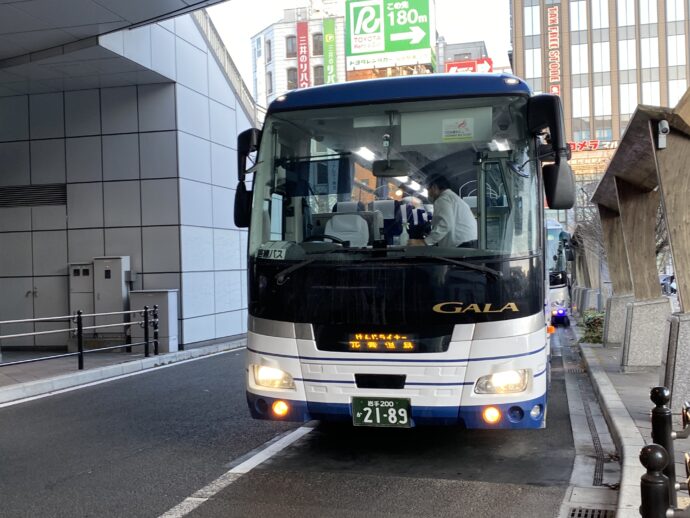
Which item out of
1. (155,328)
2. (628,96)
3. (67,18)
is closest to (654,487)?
(155,328)

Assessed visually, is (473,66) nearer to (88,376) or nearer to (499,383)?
(88,376)

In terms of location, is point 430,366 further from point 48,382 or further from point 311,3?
point 311,3

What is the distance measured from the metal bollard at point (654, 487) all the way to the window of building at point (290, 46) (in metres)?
80.2

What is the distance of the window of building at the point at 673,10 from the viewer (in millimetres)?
68062

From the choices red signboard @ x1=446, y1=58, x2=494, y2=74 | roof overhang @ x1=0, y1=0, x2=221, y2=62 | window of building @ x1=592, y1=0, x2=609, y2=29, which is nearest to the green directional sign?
red signboard @ x1=446, y1=58, x2=494, y2=74

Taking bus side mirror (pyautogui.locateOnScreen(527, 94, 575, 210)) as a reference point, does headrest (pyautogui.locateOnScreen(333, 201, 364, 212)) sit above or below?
below

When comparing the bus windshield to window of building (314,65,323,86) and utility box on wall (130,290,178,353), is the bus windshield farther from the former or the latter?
window of building (314,65,323,86)

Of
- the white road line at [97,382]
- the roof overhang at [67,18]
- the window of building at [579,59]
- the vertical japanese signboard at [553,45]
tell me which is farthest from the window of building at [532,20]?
the white road line at [97,382]

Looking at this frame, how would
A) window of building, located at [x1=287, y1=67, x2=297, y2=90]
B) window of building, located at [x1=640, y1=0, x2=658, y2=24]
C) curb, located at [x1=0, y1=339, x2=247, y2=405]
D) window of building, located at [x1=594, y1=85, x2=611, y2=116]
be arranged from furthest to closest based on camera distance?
window of building, located at [x1=287, y1=67, x2=297, y2=90] < window of building, located at [x1=594, y1=85, x2=611, y2=116] < window of building, located at [x1=640, y1=0, x2=658, y2=24] < curb, located at [x1=0, y1=339, x2=247, y2=405]

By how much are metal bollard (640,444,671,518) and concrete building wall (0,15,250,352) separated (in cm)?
1399

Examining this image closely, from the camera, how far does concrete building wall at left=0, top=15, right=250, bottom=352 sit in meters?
16.4

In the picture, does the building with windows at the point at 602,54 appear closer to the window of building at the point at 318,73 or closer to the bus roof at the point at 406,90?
the window of building at the point at 318,73

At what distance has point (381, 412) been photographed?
5617mm

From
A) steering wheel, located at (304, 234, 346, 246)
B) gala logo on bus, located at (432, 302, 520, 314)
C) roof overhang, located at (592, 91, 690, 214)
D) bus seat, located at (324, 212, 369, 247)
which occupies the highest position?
roof overhang, located at (592, 91, 690, 214)
